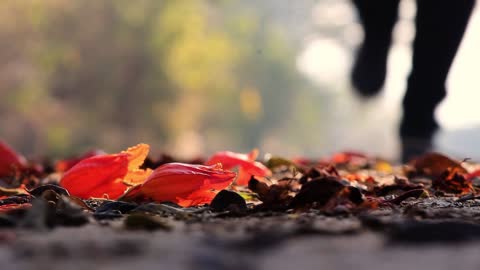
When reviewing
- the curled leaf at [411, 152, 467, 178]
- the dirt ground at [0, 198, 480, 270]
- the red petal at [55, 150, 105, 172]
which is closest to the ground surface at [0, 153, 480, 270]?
the dirt ground at [0, 198, 480, 270]

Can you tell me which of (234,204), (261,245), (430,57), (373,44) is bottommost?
(261,245)

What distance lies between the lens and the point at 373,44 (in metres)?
4.85

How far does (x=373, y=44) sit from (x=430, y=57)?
54.8 inches

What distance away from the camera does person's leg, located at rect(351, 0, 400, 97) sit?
417 cm

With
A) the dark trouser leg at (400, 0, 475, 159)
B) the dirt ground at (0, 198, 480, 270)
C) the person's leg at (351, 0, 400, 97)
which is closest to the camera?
the dirt ground at (0, 198, 480, 270)

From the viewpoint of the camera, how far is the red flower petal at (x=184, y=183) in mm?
1496

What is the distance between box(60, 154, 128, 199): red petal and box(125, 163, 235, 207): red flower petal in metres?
0.14

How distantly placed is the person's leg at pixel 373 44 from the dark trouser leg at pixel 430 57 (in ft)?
1.85

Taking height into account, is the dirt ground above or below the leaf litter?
below

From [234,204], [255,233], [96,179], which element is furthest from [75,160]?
[255,233]

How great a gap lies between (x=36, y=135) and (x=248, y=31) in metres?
6.71

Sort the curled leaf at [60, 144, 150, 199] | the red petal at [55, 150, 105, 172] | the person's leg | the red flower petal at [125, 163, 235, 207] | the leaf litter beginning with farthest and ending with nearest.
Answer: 1. the person's leg
2. the red petal at [55, 150, 105, 172]
3. the curled leaf at [60, 144, 150, 199]
4. the red flower petal at [125, 163, 235, 207]
5. the leaf litter

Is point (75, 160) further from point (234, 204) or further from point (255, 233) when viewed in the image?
point (255, 233)

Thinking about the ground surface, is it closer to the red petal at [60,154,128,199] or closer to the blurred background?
the red petal at [60,154,128,199]
